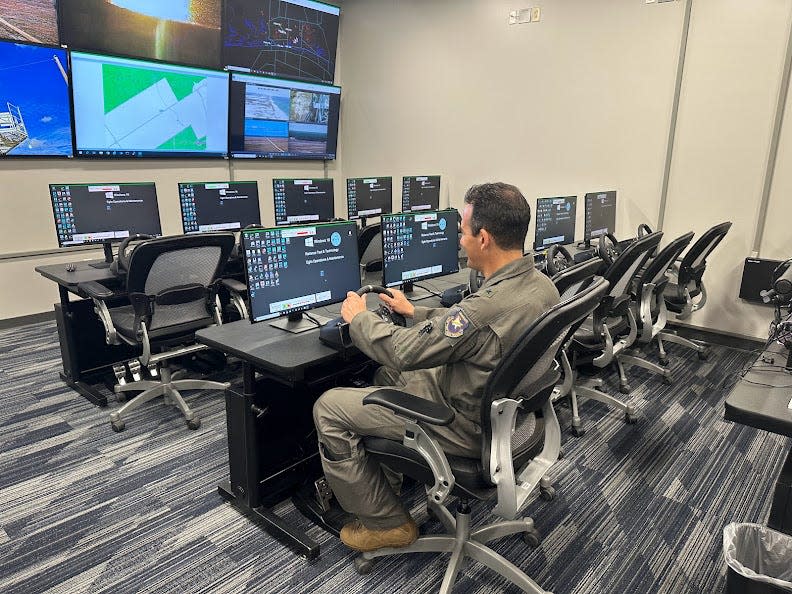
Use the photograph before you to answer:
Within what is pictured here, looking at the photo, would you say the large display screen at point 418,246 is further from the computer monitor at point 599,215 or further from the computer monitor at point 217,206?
the computer monitor at point 217,206

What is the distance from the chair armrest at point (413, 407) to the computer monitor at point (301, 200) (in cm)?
303

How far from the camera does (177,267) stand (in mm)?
2631

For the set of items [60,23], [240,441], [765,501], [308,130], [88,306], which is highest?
[60,23]

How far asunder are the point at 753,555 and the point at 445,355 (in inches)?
41.6

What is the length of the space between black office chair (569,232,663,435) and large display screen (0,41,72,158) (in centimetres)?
421

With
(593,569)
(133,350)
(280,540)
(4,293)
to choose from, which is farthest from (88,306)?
(593,569)

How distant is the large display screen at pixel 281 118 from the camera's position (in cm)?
548

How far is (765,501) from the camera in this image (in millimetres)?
2254

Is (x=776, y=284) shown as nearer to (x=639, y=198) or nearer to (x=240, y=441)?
(x=240, y=441)

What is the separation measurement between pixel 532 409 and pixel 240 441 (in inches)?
43.0

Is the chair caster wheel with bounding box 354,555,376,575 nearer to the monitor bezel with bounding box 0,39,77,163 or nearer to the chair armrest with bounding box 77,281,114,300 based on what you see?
the chair armrest with bounding box 77,281,114,300

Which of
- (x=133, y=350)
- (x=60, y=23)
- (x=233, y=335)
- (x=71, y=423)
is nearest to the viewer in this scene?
(x=233, y=335)

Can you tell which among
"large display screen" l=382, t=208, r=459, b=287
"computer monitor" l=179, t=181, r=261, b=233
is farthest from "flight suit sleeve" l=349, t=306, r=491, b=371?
"computer monitor" l=179, t=181, r=261, b=233

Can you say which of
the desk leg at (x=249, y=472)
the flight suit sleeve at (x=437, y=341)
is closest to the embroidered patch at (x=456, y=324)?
the flight suit sleeve at (x=437, y=341)
